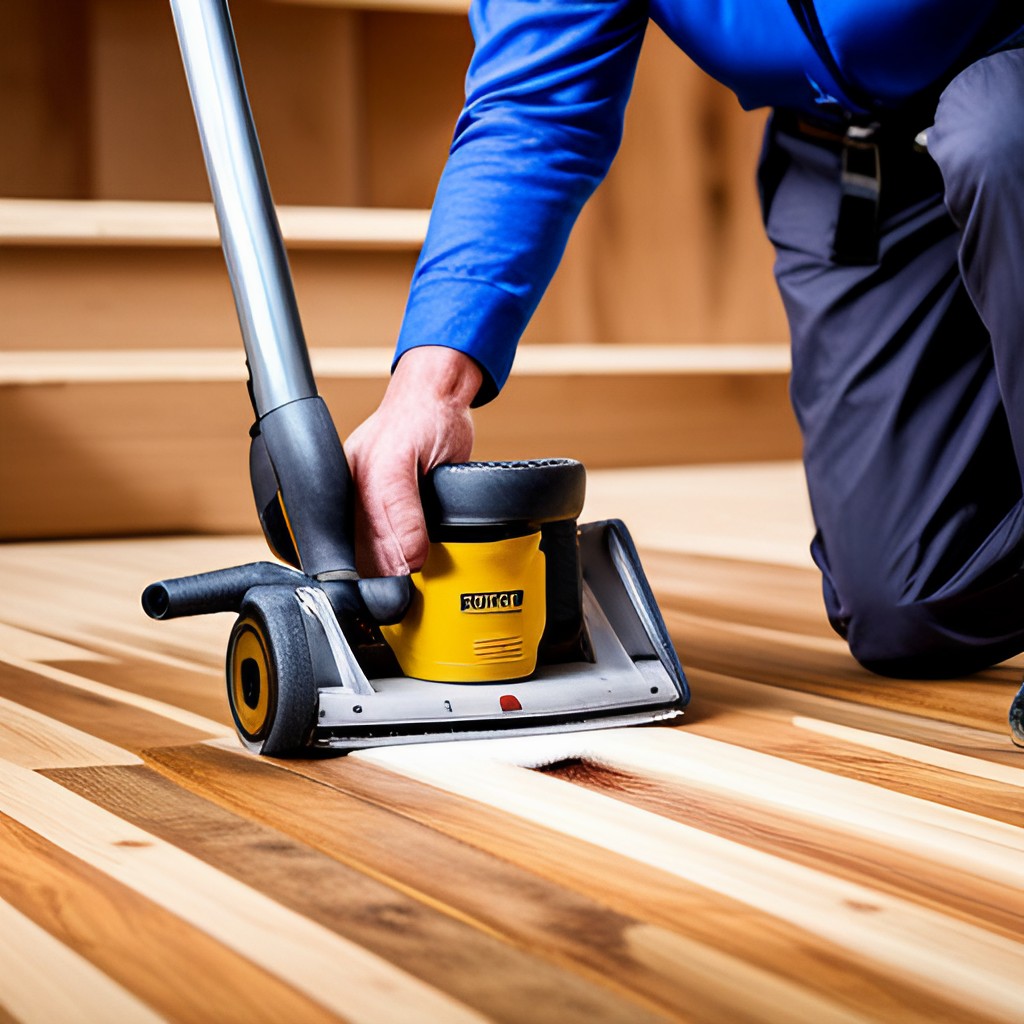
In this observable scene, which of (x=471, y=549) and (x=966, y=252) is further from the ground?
(x=966, y=252)

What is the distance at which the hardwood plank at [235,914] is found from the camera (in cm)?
66

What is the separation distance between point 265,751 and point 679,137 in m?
3.02

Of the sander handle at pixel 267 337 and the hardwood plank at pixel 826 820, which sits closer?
the hardwood plank at pixel 826 820

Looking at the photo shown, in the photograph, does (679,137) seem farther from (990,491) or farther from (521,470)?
(521,470)

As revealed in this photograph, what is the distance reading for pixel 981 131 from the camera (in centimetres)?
117

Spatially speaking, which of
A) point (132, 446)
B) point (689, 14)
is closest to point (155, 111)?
point (132, 446)

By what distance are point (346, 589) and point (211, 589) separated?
0.36 ft

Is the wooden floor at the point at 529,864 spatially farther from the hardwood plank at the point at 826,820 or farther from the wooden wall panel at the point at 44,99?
the wooden wall panel at the point at 44,99

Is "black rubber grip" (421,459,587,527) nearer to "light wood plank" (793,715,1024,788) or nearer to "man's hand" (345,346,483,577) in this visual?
"man's hand" (345,346,483,577)

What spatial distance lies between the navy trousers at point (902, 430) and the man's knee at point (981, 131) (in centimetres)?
23

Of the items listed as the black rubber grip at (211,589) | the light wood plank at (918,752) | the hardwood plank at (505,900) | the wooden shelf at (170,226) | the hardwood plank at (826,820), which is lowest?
the light wood plank at (918,752)

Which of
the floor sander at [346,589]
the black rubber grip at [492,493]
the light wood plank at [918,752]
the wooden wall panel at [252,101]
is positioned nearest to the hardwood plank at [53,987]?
the floor sander at [346,589]

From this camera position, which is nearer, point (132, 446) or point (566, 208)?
point (566, 208)

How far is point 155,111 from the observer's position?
3230 millimetres
